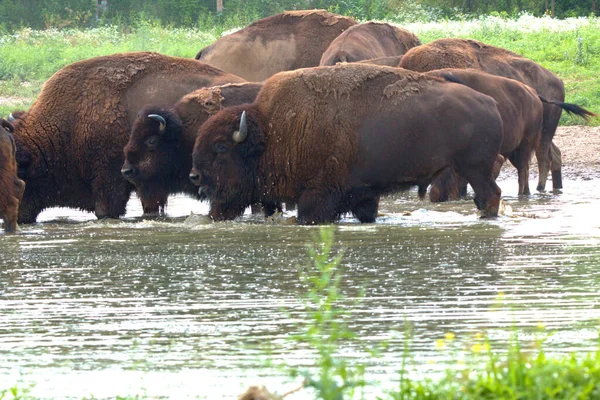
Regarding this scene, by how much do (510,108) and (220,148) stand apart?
3490 mm

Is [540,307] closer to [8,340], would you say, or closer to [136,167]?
[8,340]

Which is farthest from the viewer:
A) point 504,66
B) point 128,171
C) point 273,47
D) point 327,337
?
point 273,47

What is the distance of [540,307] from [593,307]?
29cm

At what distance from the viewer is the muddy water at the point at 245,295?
5.87 meters

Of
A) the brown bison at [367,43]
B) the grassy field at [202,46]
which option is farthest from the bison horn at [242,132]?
the grassy field at [202,46]

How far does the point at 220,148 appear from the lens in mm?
12297

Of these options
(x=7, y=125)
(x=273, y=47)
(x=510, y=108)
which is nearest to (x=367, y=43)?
(x=273, y=47)

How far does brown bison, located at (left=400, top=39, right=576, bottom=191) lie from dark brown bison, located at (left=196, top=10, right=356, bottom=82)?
9.24ft

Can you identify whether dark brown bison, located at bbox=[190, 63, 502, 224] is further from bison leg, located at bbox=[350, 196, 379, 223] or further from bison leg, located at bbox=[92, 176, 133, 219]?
bison leg, located at bbox=[92, 176, 133, 219]

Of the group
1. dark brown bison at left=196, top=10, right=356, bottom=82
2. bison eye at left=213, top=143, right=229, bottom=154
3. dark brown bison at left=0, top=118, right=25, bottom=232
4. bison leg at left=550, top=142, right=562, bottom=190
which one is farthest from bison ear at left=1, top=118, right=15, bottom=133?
bison leg at left=550, top=142, right=562, bottom=190

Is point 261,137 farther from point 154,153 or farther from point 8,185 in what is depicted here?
point 8,185

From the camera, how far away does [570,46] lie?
26.8 metres

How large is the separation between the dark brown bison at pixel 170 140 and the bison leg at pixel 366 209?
1.88m

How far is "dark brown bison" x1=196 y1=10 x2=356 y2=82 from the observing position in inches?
747
